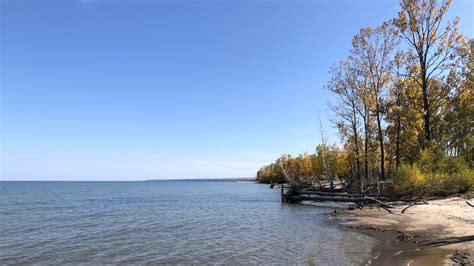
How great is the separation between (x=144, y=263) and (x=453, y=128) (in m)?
42.3

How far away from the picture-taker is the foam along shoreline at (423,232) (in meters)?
11.3

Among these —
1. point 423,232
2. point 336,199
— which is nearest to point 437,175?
point 336,199

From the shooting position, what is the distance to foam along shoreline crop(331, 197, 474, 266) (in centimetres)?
1129

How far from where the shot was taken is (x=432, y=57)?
3136 cm

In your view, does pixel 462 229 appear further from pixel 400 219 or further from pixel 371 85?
pixel 371 85

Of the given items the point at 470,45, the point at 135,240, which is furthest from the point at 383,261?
the point at 470,45

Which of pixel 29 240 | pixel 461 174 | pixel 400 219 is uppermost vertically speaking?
pixel 461 174

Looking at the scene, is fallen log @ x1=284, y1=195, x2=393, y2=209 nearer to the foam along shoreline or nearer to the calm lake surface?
the foam along shoreline

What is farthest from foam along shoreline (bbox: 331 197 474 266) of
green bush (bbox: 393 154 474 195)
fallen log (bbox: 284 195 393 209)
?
green bush (bbox: 393 154 474 195)

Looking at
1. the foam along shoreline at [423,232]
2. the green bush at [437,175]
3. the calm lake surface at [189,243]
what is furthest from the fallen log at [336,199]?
the calm lake surface at [189,243]

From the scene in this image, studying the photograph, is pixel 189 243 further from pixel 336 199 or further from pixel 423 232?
pixel 336 199

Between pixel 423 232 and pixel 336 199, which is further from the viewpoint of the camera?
pixel 336 199

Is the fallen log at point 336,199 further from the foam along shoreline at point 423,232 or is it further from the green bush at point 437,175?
the green bush at point 437,175

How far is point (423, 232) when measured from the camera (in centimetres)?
1542
